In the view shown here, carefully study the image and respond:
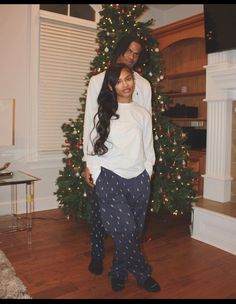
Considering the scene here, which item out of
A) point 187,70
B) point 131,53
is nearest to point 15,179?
point 131,53

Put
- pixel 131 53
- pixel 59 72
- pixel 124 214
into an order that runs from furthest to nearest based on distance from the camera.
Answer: pixel 59 72 < pixel 131 53 < pixel 124 214

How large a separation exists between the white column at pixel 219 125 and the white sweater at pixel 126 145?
1.46 metres

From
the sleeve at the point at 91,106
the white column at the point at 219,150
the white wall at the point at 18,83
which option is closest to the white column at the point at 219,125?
the white column at the point at 219,150

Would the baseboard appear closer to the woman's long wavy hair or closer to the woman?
the woman

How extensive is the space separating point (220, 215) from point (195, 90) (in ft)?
8.23

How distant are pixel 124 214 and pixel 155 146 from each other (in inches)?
55.1

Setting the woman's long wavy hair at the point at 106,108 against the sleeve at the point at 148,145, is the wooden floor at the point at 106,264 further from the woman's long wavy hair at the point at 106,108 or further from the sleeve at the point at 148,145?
the woman's long wavy hair at the point at 106,108

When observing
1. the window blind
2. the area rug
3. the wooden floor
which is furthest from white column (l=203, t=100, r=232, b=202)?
the area rug

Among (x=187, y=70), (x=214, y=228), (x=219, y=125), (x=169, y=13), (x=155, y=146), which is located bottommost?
(x=214, y=228)

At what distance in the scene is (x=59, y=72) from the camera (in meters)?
3.96

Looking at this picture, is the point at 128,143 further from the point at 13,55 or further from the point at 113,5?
the point at 13,55

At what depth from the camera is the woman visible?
1.97m

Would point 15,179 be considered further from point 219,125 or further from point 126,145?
point 219,125

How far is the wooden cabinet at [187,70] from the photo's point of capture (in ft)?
14.1
